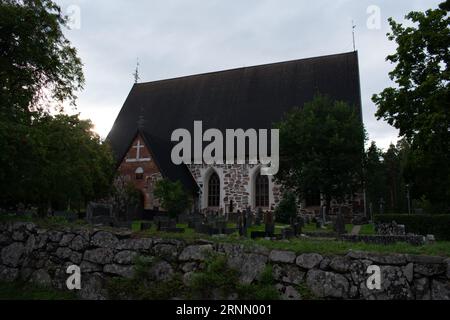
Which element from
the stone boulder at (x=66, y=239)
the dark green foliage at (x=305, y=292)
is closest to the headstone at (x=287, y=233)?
the dark green foliage at (x=305, y=292)

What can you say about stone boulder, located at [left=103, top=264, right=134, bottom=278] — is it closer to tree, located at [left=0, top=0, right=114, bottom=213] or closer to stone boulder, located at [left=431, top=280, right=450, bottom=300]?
tree, located at [left=0, top=0, right=114, bottom=213]

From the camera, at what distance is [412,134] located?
51.6 ft

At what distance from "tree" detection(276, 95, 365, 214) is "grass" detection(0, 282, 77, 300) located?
13622 mm

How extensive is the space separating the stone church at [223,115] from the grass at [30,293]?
1457 cm

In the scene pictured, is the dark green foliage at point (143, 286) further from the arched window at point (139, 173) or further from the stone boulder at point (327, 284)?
the arched window at point (139, 173)

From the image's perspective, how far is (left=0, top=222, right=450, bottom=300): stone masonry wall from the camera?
425 centimetres

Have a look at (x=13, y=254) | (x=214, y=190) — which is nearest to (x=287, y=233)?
(x=13, y=254)

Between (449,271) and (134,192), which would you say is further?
(134,192)

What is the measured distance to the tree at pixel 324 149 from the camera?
58.5 feet

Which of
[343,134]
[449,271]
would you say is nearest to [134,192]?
[343,134]
